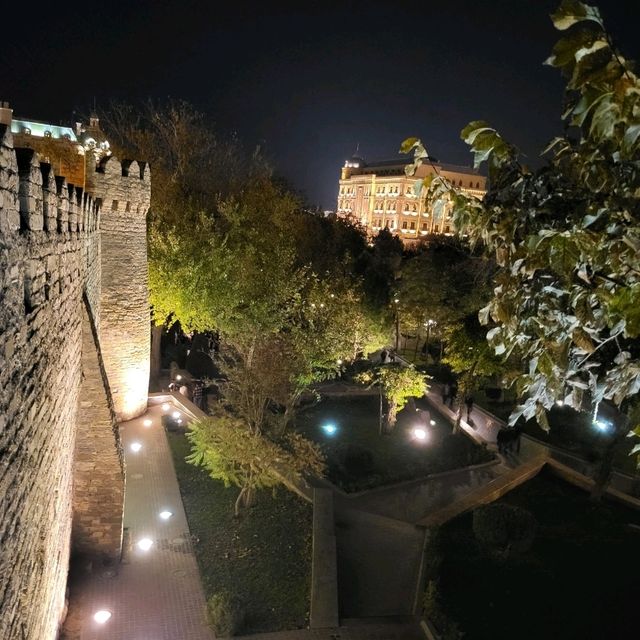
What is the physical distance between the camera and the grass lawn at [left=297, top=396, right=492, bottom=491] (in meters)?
13.9

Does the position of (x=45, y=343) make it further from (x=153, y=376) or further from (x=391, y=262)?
(x=391, y=262)

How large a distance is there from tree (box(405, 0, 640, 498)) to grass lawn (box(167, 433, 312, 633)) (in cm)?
683

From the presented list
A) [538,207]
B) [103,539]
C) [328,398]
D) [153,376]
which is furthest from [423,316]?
[538,207]

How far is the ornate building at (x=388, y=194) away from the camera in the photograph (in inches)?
3236

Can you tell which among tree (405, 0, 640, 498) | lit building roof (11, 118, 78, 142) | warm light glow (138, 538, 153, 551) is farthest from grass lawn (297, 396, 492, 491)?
lit building roof (11, 118, 78, 142)

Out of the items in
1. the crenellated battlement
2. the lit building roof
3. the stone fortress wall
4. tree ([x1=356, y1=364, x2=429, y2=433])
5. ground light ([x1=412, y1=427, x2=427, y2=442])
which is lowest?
ground light ([x1=412, y1=427, x2=427, y2=442])

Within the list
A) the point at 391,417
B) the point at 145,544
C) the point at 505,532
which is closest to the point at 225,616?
the point at 145,544

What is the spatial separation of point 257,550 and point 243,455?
1897 mm

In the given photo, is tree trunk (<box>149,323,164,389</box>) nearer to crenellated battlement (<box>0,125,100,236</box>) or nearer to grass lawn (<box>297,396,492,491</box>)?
grass lawn (<box>297,396,492,491</box>)

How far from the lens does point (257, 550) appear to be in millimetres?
10109

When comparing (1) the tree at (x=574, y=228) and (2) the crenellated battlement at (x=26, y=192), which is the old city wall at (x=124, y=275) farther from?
(1) the tree at (x=574, y=228)

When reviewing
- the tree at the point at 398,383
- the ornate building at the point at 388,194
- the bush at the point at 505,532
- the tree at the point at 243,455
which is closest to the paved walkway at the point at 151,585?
the tree at the point at 243,455

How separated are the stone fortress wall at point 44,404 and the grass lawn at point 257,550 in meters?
1.98

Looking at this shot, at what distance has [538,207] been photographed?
11.7 feet
